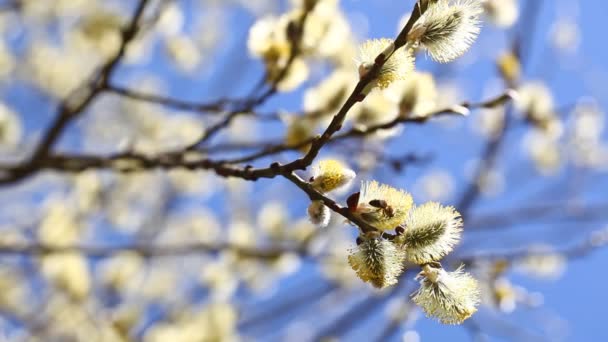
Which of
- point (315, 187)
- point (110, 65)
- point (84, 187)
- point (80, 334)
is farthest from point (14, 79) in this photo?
point (315, 187)

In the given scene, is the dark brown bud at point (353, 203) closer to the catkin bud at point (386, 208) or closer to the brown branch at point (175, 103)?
the catkin bud at point (386, 208)

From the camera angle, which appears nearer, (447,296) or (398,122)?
(447,296)

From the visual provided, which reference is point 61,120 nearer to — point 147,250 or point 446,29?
point 147,250

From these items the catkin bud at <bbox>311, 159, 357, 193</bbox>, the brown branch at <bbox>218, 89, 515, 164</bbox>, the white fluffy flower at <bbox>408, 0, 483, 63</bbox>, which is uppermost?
the brown branch at <bbox>218, 89, 515, 164</bbox>

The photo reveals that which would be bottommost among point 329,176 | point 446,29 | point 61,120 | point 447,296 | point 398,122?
point 447,296

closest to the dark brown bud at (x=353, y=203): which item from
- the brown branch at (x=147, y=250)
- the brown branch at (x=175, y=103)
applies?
the brown branch at (x=175, y=103)

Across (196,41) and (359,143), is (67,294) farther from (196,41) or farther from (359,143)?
(196,41)

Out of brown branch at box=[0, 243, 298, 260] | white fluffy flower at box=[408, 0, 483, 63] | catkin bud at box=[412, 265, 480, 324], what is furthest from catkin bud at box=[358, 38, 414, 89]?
brown branch at box=[0, 243, 298, 260]

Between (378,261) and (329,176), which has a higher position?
(329,176)

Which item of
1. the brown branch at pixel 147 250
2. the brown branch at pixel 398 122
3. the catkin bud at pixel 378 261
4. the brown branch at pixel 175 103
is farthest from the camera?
the brown branch at pixel 147 250

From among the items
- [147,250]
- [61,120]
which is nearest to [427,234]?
[61,120]

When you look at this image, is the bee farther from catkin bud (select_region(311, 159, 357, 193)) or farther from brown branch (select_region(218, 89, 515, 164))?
brown branch (select_region(218, 89, 515, 164))
